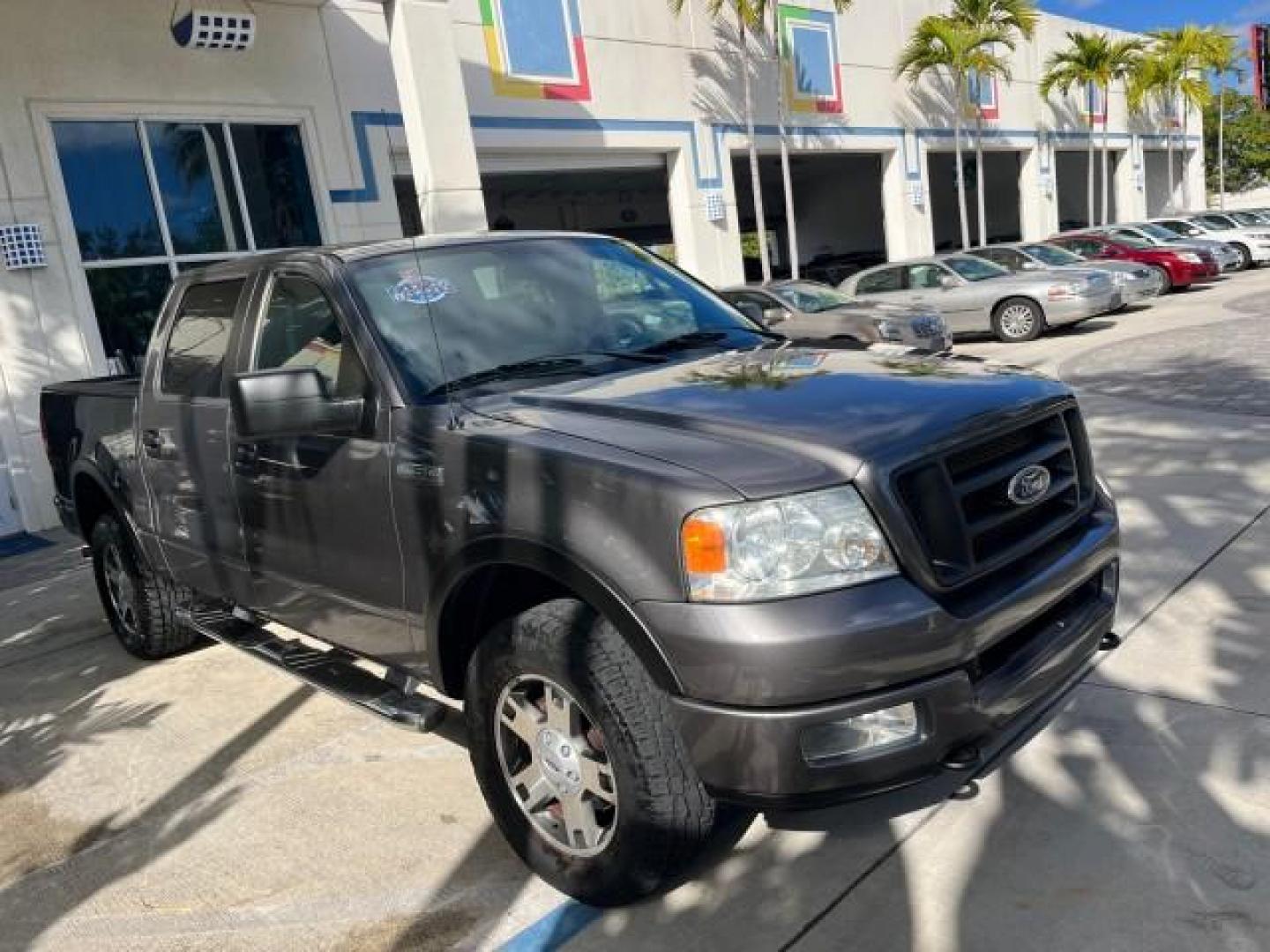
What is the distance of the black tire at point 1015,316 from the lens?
48.0ft

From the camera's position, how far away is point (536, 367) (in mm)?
3424

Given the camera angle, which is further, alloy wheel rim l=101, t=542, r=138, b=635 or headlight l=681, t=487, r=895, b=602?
alloy wheel rim l=101, t=542, r=138, b=635

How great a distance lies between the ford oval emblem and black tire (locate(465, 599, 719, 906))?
1.11 metres

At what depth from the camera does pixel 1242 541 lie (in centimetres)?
509

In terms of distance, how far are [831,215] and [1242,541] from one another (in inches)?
1384

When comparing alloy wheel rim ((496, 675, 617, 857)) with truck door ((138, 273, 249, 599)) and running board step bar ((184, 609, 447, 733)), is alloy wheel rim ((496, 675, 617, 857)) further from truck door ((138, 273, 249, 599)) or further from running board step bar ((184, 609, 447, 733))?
truck door ((138, 273, 249, 599))

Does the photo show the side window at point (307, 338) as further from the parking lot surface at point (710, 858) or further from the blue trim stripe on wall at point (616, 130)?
the blue trim stripe on wall at point (616, 130)

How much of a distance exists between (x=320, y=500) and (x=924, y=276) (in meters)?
13.8

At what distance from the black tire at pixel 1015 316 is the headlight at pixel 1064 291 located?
0.82ft

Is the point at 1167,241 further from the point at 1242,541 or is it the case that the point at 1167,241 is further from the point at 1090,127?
the point at 1242,541

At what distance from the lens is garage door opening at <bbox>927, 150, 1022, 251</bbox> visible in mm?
36750

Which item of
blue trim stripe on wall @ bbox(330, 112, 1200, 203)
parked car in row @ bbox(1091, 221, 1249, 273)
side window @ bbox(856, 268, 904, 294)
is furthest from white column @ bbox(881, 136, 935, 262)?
side window @ bbox(856, 268, 904, 294)

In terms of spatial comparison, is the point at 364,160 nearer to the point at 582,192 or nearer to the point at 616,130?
the point at 616,130

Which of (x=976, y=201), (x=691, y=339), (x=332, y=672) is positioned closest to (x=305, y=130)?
(x=691, y=339)
